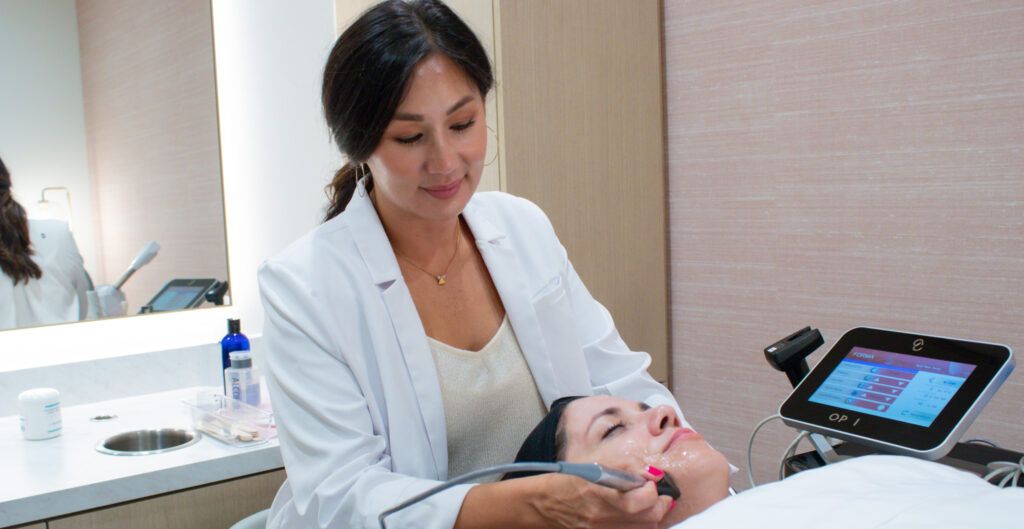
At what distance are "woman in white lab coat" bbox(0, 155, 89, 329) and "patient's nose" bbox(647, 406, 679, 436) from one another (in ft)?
5.23

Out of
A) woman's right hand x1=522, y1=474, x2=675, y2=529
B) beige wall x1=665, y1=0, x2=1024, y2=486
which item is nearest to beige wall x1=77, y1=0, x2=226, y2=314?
beige wall x1=665, y1=0, x2=1024, y2=486

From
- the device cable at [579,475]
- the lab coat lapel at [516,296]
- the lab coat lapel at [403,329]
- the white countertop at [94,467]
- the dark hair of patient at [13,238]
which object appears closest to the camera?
the device cable at [579,475]

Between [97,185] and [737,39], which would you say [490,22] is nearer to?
[737,39]

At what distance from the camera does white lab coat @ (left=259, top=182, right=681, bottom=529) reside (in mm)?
1183

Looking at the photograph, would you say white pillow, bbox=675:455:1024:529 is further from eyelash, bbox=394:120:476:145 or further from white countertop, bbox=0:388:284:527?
white countertop, bbox=0:388:284:527

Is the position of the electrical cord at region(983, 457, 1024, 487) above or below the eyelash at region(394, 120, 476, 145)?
below

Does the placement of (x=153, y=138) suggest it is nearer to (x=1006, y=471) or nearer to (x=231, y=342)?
(x=231, y=342)

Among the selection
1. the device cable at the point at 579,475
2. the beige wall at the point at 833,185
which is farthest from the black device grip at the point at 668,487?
the beige wall at the point at 833,185

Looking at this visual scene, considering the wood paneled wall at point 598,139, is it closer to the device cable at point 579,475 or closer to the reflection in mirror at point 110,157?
the reflection in mirror at point 110,157

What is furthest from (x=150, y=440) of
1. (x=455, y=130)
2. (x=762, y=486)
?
(x=762, y=486)

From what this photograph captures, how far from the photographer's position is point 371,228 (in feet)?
4.56

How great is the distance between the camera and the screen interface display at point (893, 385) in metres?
1.12

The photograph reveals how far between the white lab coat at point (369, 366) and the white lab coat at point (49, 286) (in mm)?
1067

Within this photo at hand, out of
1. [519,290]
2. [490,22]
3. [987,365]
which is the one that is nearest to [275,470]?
[519,290]
